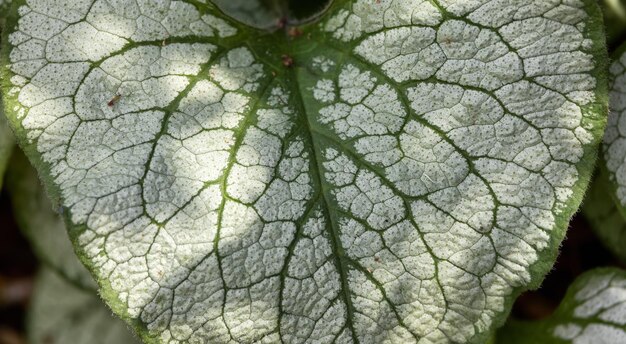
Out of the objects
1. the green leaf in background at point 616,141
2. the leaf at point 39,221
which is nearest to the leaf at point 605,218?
the green leaf in background at point 616,141

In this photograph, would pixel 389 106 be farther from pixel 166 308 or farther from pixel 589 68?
pixel 166 308

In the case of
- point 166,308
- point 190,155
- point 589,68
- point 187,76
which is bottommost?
point 166,308

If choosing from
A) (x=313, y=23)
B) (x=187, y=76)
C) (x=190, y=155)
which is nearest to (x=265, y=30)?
(x=313, y=23)

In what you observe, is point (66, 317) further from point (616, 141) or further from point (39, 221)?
point (616, 141)

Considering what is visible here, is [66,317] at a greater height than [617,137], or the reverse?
[617,137]

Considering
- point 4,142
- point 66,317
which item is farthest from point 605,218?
point 66,317

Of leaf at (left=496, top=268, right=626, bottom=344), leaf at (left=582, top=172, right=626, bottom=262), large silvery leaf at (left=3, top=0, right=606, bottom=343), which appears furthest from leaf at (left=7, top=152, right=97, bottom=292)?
leaf at (left=582, top=172, right=626, bottom=262)

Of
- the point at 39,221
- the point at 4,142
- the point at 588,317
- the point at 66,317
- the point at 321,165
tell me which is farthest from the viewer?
the point at 66,317
